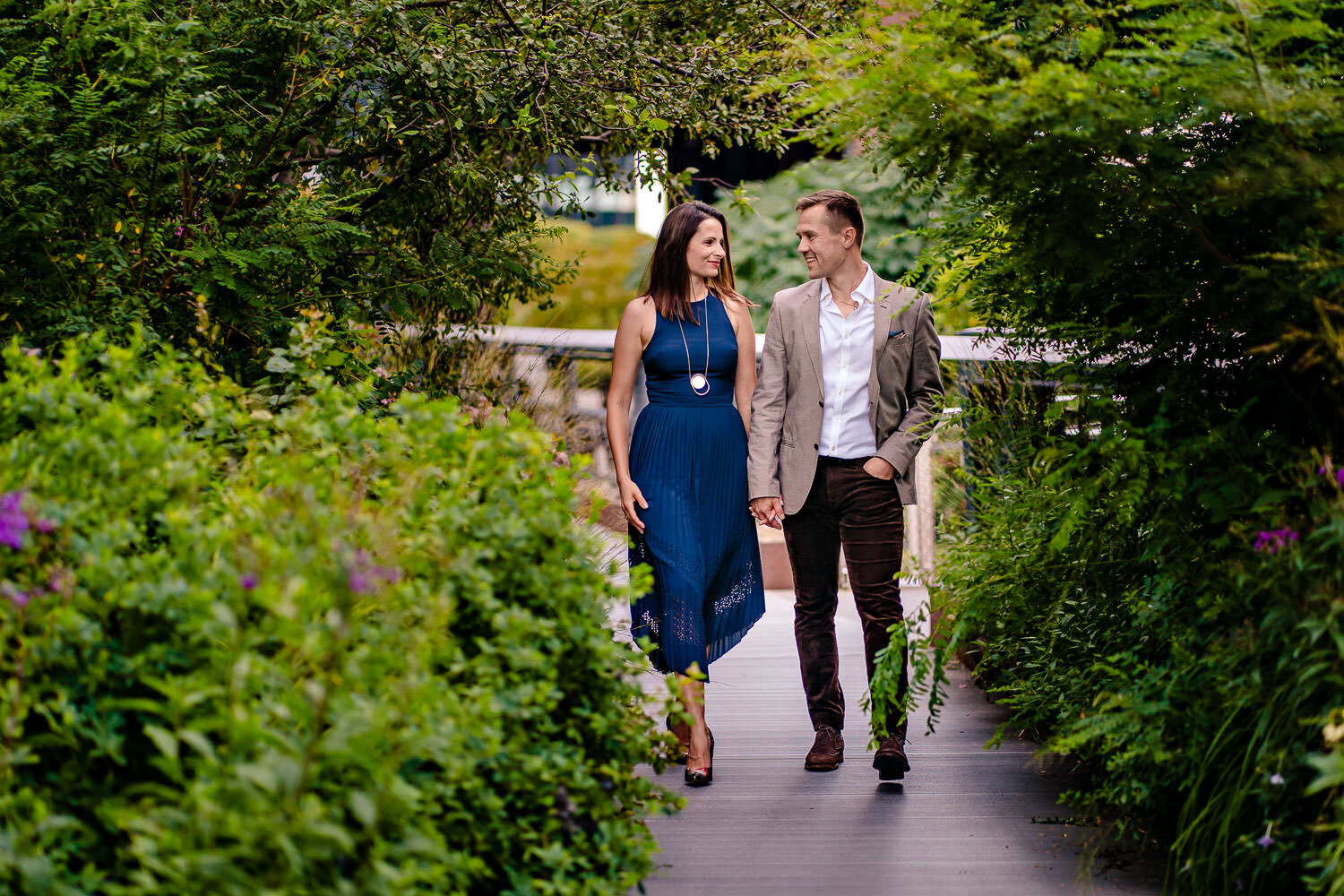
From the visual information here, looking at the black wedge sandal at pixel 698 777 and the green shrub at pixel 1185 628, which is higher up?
the green shrub at pixel 1185 628

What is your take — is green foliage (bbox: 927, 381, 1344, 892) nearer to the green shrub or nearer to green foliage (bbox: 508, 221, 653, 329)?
the green shrub

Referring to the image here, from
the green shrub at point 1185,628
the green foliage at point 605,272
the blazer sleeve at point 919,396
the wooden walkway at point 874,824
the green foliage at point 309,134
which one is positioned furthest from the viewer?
the green foliage at point 605,272

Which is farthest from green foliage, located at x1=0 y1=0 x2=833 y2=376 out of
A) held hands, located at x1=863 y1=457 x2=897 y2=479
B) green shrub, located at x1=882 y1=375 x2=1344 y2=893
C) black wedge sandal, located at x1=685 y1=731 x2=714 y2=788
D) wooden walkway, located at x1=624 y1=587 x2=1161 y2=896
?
wooden walkway, located at x1=624 y1=587 x2=1161 y2=896

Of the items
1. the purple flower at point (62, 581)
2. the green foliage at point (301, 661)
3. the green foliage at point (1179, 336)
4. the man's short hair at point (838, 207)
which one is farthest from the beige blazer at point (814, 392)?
the purple flower at point (62, 581)

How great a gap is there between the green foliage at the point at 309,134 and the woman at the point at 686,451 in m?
0.75

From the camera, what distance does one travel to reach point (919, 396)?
4.56 m

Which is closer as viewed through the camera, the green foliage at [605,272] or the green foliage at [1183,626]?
the green foliage at [1183,626]

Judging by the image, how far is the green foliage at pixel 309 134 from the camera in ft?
13.0

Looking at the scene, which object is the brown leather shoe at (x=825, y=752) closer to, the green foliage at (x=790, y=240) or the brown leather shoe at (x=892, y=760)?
the brown leather shoe at (x=892, y=760)

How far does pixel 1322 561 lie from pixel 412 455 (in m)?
2.13

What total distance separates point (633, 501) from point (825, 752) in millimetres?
1147

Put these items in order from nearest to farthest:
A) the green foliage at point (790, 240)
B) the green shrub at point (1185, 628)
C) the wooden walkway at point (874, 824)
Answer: the green shrub at point (1185, 628), the wooden walkway at point (874, 824), the green foliage at point (790, 240)

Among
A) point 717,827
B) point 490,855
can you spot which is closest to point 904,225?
point 717,827

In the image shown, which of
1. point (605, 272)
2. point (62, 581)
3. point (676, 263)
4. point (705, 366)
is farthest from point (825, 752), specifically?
point (605, 272)
